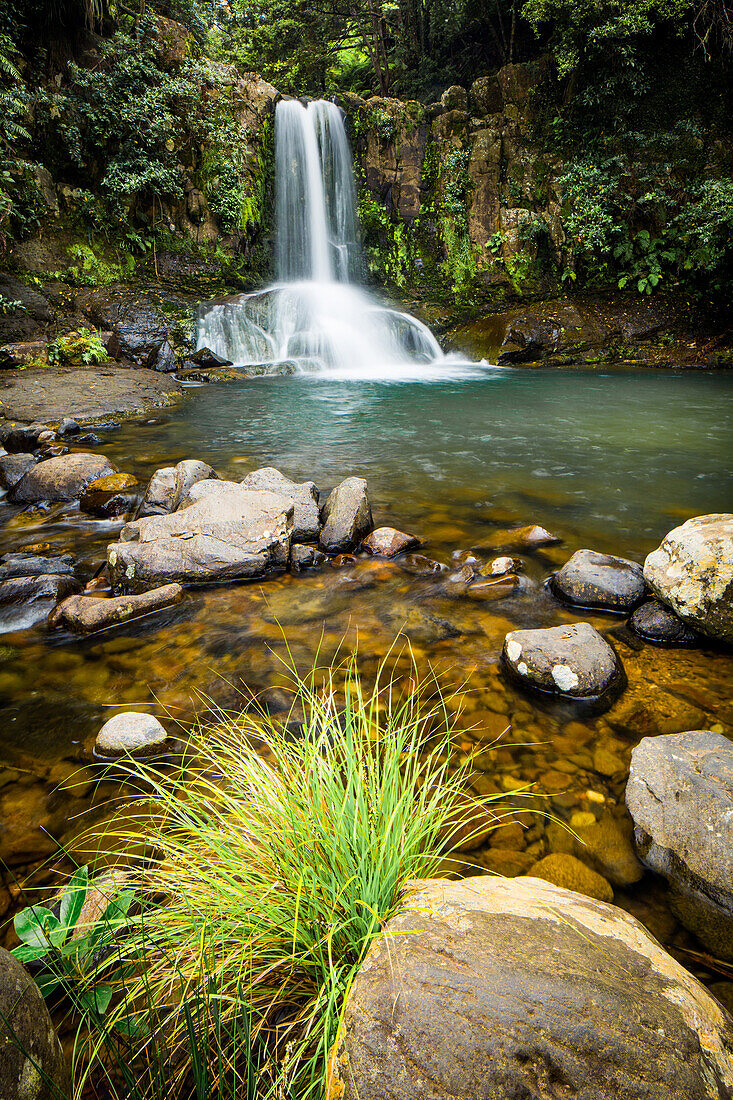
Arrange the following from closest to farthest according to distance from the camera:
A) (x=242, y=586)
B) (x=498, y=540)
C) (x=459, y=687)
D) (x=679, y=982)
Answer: (x=679, y=982)
(x=459, y=687)
(x=242, y=586)
(x=498, y=540)

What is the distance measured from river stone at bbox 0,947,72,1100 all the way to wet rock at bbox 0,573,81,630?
2.70 m

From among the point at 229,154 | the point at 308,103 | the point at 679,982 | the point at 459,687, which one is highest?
the point at 308,103

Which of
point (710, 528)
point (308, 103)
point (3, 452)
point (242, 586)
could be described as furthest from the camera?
point (308, 103)

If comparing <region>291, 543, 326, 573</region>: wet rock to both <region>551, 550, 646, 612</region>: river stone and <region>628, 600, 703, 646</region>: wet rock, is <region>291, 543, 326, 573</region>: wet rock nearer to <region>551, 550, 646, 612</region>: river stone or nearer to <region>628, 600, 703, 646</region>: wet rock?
<region>551, 550, 646, 612</region>: river stone

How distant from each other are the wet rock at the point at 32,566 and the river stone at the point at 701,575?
3.99 metres

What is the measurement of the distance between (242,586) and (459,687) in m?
1.75

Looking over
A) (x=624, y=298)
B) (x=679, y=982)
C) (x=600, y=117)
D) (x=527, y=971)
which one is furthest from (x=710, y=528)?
(x=600, y=117)

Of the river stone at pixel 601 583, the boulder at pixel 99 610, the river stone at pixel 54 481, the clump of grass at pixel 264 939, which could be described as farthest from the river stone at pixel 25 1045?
the river stone at pixel 54 481

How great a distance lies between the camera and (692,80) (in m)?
14.3

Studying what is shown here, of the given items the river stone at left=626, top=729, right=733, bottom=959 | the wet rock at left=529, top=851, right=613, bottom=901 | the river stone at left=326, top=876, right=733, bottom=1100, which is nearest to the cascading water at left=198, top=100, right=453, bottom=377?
the river stone at left=626, top=729, right=733, bottom=959

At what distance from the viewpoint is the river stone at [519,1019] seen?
0.88m

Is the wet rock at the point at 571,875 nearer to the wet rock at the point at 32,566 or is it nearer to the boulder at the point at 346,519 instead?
the boulder at the point at 346,519

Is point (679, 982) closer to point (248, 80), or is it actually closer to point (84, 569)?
point (84, 569)

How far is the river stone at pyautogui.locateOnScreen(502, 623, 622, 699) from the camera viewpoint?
2.47m
